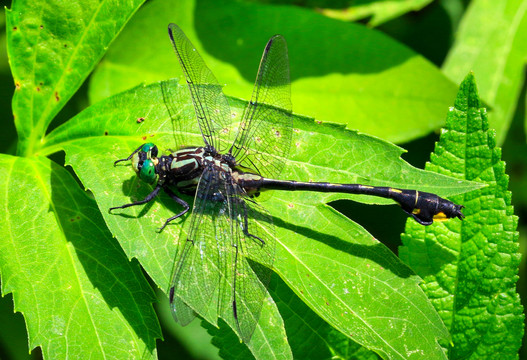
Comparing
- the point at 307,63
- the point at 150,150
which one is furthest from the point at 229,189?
the point at 307,63

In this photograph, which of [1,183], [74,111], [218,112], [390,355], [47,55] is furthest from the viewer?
[74,111]

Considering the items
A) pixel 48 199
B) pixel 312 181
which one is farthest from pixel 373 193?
pixel 48 199

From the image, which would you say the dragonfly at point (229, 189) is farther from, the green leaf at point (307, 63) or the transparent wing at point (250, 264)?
the green leaf at point (307, 63)

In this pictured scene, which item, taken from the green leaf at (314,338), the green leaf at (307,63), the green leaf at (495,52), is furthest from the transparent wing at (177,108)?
the green leaf at (495,52)

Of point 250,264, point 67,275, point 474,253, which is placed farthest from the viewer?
point 250,264

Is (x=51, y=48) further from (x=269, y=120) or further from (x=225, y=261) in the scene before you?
(x=225, y=261)

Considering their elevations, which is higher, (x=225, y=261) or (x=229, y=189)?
(x=229, y=189)

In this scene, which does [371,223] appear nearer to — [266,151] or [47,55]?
[266,151]

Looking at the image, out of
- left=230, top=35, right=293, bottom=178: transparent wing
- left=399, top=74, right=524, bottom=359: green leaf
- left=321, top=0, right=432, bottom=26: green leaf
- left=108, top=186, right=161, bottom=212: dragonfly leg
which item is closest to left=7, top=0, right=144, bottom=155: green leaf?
left=108, top=186, right=161, bottom=212: dragonfly leg
